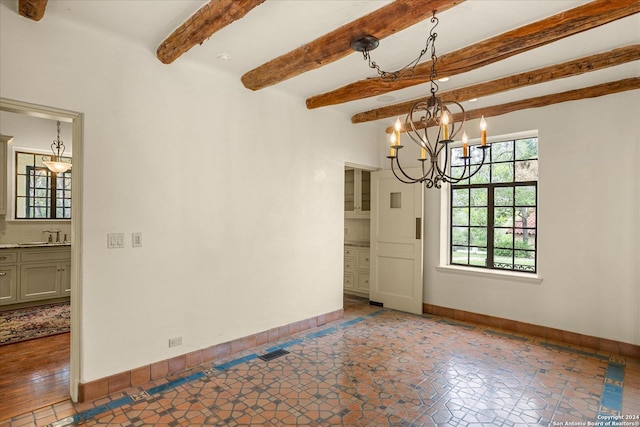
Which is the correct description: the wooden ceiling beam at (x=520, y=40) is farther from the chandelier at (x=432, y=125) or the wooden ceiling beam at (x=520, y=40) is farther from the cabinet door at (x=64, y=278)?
the cabinet door at (x=64, y=278)

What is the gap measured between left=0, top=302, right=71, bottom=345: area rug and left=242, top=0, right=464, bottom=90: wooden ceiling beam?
12.1 ft

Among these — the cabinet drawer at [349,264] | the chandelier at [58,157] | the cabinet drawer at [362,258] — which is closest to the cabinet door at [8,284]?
the chandelier at [58,157]

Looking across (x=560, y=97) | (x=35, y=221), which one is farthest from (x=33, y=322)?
(x=560, y=97)

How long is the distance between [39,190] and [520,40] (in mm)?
6826

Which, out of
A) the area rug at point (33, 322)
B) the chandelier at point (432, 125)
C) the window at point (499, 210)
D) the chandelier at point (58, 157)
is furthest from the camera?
the chandelier at point (58, 157)

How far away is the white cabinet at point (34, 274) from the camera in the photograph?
488 cm

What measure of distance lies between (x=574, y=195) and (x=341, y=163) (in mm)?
2768

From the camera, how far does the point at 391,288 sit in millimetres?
5387

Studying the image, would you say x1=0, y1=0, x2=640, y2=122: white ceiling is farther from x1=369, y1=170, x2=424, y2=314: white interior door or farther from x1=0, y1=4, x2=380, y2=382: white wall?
x1=369, y1=170, x2=424, y2=314: white interior door

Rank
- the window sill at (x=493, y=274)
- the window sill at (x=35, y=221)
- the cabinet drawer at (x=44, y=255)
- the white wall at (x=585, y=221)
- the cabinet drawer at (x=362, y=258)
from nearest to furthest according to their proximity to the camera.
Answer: the white wall at (x=585, y=221) → the window sill at (x=493, y=274) → the cabinet drawer at (x=44, y=255) → the window sill at (x=35, y=221) → the cabinet drawer at (x=362, y=258)

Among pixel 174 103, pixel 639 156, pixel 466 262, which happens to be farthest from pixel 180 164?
pixel 639 156

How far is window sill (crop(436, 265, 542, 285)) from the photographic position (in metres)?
4.27

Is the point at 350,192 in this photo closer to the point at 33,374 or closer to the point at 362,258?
the point at 362,258

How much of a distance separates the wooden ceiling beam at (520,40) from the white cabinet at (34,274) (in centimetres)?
506
